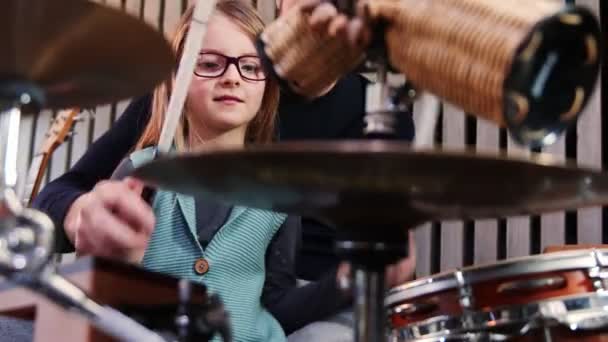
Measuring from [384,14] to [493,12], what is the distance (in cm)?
10

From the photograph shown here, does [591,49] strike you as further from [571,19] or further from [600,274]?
[600,274]

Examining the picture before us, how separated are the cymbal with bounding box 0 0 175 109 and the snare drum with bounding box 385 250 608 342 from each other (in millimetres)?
526

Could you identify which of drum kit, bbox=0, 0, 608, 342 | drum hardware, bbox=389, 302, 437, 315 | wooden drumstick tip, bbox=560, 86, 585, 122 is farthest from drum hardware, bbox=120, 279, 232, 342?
drum hardware, bbox=389, 302, 437, 315

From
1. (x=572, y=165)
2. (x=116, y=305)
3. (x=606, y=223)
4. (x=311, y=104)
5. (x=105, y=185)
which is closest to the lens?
(x=572, y=165)

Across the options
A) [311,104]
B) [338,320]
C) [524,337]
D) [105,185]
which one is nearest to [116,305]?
[105,185]

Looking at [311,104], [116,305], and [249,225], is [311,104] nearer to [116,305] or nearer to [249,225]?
[249,225]

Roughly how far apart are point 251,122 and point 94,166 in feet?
0.98

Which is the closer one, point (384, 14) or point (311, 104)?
point (384, 14)

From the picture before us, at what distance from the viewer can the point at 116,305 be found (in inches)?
26.4

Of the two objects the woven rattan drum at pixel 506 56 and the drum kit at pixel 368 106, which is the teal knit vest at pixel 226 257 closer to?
the drum kit at pixel 368 106

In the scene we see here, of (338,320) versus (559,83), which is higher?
(559,83)

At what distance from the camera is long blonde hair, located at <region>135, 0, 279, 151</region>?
1383mm

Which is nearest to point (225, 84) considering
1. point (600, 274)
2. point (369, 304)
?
point (600, 274)

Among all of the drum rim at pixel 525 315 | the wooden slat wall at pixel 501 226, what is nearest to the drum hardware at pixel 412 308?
the drum rim at pixel 525 315
